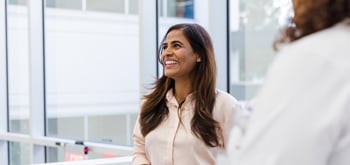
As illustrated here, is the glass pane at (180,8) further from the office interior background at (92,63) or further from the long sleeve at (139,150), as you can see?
the long sleeve at (139,150)

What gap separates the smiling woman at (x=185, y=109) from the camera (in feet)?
6.36

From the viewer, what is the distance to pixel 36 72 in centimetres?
479

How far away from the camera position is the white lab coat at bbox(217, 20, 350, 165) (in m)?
0.66

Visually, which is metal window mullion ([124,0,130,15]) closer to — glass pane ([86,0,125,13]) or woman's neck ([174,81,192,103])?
glass pane ([86,0,125,13])

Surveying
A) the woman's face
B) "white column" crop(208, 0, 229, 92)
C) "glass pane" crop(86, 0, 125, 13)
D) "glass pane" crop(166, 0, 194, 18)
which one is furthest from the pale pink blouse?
"glass pane" crop(86, 0, 125, 13)

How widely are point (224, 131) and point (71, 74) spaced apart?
292 centimetres

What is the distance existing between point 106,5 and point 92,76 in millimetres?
681

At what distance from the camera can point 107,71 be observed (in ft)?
13.7

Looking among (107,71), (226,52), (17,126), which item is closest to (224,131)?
(226,52)

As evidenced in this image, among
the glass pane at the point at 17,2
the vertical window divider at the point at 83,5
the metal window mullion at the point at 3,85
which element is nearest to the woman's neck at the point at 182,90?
the vertical window divider at the point at 83,5

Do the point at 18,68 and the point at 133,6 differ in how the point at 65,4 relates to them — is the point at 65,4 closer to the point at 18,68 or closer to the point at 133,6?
the point at 133,6

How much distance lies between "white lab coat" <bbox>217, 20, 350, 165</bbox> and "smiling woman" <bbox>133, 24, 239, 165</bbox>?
Result: 1177 millimetres

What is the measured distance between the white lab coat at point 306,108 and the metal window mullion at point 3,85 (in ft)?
17.1

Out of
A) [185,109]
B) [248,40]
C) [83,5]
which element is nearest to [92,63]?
[83,5]
